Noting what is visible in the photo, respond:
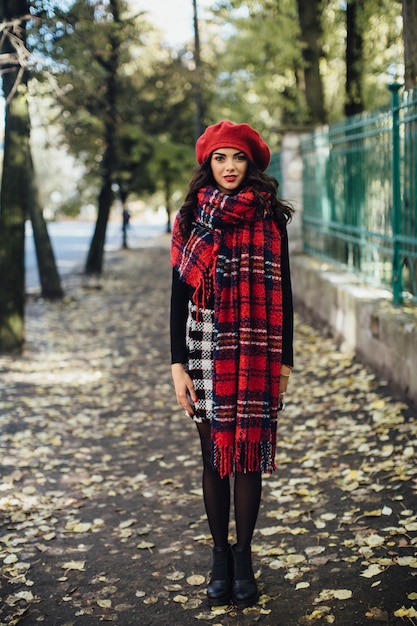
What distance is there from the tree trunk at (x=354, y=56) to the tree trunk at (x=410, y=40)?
625 centimetres

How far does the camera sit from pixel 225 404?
3.22 metres

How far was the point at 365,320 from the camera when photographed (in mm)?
7254

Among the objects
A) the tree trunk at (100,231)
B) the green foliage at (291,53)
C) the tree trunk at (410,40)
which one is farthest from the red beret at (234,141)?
the tree trunk at (100,231)

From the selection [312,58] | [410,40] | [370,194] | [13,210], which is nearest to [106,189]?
[312,58]

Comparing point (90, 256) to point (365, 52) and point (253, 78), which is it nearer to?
point (253, 78)

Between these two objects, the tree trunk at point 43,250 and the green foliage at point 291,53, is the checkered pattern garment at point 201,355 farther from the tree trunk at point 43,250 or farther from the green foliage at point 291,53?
the tree trunk at point 43,250

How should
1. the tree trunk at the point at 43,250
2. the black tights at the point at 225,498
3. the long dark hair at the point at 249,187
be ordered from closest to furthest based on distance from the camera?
the long dark hair at the point at 249,187 → the black tights at the point at 225,498 → the tree trunk at the point at 43,250

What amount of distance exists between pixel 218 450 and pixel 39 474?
2716mm

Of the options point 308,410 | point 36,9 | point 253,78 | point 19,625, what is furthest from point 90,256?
point 19,625

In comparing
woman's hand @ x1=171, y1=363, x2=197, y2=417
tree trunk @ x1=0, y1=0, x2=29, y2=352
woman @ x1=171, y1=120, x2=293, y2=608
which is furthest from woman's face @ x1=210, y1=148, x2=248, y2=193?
tree trunk @ x1=0, y1=0, x2=29, y2=352

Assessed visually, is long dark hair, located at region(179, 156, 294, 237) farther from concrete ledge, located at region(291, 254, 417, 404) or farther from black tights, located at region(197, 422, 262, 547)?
concrete ledge, located at region(291, 254, 417, 404)

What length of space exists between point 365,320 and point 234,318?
4289 millimetres

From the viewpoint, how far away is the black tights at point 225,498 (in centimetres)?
340

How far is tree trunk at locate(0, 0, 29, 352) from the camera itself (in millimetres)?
9289
